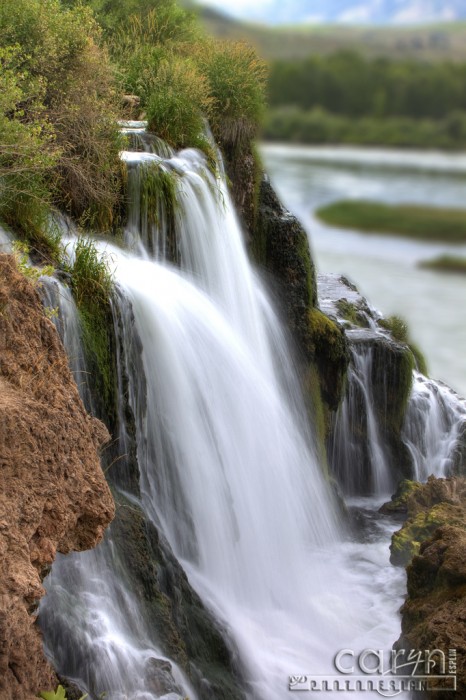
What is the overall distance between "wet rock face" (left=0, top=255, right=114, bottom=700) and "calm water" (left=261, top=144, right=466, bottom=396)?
56.0 feet

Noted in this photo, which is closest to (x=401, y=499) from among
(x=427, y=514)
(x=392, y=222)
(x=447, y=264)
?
(x=427, y=514)

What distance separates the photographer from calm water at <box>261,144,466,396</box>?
32812 millimetres

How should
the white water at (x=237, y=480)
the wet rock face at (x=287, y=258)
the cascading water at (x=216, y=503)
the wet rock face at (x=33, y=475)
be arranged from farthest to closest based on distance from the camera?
the wet rock face at (x=287, y=258) → the white water at (x=237, y=480) → the cascading water at (x=216, y=503) → the wet rock face at (x=33, y=475)

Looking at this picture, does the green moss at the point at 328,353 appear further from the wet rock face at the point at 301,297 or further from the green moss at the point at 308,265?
Result: the green moss at the point at 308,265

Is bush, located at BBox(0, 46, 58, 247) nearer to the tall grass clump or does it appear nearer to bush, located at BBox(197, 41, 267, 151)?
the tall grass clump

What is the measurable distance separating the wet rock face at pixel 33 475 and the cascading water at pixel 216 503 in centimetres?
87

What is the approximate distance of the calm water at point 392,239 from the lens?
3281cm

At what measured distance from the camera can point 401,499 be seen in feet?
45.6

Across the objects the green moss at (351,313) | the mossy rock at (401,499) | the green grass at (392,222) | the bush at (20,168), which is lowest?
the green grass at (392,222)

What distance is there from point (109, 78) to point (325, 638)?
7469 mm

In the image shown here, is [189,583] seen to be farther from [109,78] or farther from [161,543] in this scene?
[109,78]

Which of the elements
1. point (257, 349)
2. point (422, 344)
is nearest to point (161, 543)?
point (257, 349)

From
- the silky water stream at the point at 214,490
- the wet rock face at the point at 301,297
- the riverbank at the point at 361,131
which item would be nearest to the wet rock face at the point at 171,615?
the silky water stream at the point at 214,490

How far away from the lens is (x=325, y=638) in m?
10.4
